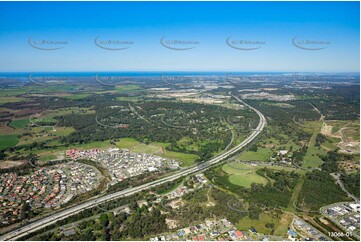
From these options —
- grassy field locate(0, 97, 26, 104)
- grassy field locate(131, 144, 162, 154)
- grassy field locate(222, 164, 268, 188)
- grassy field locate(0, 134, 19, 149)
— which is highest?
grassy field locate(0, 97, 26, 104)

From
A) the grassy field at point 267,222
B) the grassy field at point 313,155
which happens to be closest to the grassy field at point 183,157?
the grassy field at point 313,155

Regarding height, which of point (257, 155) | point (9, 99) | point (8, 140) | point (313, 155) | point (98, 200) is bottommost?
point (98, 200)

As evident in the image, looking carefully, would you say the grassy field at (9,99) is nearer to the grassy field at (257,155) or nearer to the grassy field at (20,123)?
the grassy field at (20,123)

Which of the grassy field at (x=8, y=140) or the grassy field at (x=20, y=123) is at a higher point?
the grassy field at (x=20, y=123)

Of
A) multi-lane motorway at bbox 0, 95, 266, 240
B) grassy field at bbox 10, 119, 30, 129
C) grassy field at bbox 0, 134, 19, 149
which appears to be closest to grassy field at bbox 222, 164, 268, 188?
multi-lane motorway at bbox 0, 95, 266, 240

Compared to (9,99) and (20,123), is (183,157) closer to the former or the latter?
(20,123)

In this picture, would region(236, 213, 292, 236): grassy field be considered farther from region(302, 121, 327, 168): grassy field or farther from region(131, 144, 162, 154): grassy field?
region(131, 144, 162, 154): grassy field

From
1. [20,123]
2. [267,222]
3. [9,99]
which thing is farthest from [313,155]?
[9,99]

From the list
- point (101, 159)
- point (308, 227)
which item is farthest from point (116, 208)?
point (308, 227)

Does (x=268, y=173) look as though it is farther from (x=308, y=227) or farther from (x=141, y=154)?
(x=141, y=154)
